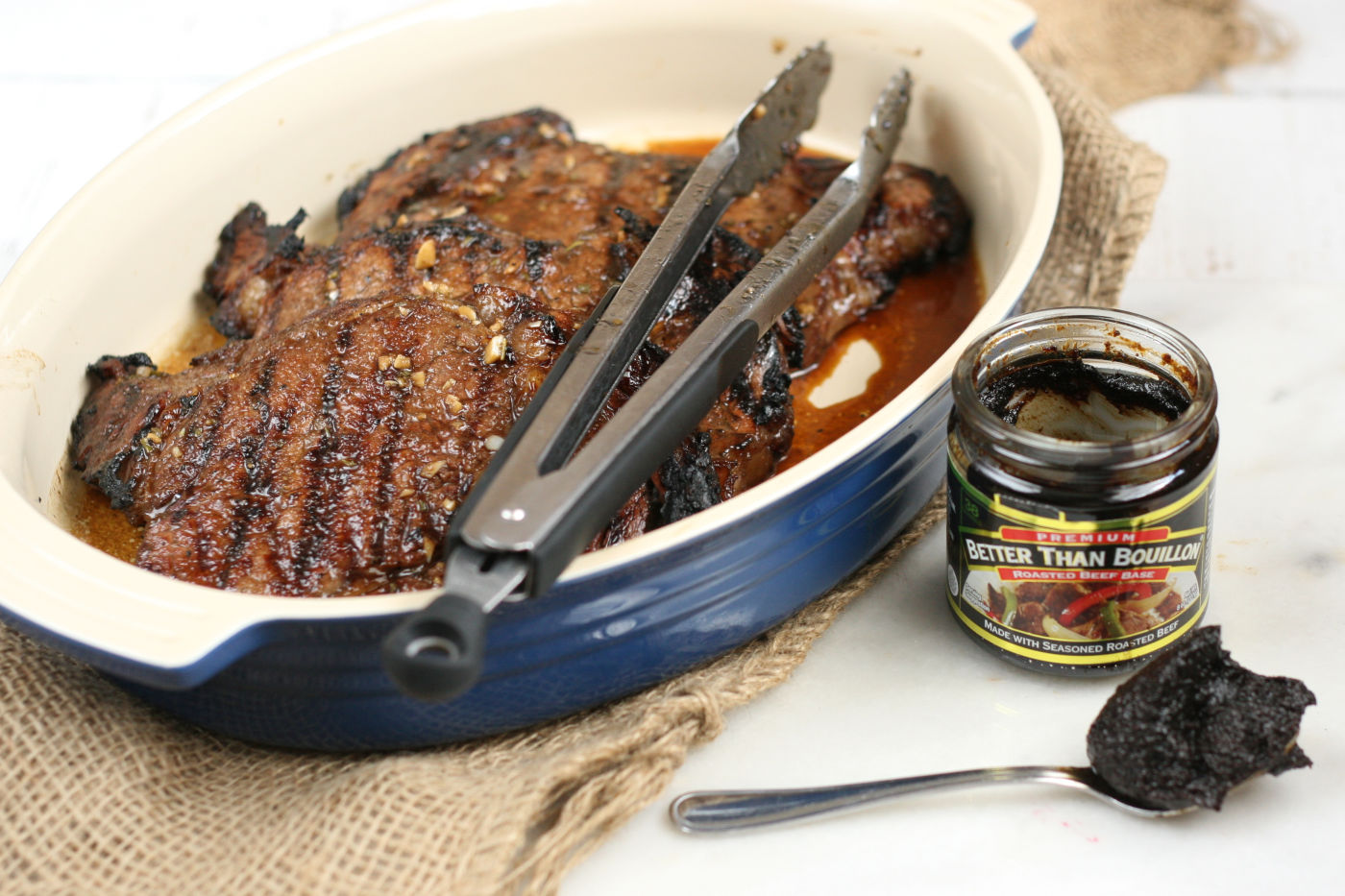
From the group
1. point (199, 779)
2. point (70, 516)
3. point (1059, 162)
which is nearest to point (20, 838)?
point (199, 779)

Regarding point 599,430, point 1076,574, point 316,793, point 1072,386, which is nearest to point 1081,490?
point 1076,574

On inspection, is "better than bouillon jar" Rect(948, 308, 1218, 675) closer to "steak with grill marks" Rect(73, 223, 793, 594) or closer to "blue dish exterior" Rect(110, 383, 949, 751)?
"blue dish exterior" Rect(110, 383, 949, 751)

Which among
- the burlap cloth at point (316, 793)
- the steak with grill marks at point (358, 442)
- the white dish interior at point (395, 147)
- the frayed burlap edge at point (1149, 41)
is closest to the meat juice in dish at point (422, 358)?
the steak with grill marks at point (358, 442)

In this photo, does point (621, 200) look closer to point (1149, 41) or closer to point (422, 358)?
point (422, 358)

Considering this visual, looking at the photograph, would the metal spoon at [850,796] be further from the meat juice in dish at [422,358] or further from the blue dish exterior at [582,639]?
the meat juice in dish at [422,358]

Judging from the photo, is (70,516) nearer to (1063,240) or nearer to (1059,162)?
(1059,162)

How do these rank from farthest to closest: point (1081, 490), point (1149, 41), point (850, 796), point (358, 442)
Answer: point (1149, 41) < point (358, 442) < point (850, 796) < point (1081, 490)
